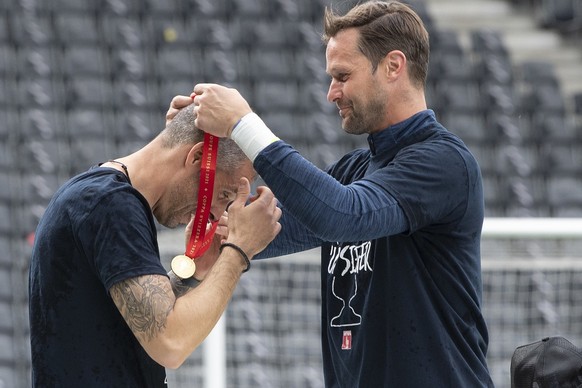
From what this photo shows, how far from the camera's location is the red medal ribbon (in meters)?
2.99

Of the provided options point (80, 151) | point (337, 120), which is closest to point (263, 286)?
point (80, 151)

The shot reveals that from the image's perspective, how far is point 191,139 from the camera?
118 inches

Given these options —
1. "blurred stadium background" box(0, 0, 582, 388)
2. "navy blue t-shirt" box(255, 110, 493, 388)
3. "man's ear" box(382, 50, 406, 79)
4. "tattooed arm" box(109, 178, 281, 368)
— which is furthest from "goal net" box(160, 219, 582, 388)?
"blurred stadium background" box(0, 0, 582, 388)

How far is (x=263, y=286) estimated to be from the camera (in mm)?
5688

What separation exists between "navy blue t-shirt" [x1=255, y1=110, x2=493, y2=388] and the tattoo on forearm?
0.38m

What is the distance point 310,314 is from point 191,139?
2.91 m

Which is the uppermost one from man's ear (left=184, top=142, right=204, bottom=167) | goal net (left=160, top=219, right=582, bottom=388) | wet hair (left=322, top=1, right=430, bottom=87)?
wet hair (left=322, top=1, right=430, bottom=87)

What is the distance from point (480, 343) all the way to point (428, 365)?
0.20 meters

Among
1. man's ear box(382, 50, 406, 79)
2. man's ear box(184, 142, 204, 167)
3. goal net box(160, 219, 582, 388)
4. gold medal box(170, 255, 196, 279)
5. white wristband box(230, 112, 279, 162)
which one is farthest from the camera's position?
goal net box(160, 219, 582, 388)

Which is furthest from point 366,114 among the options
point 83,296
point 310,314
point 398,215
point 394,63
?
point 310,314

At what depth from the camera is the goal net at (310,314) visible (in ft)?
17.4

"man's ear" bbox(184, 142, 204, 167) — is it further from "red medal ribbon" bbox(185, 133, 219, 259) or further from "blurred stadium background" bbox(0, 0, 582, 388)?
"blurred stadium background" bbox(0, 0, 582, 388)

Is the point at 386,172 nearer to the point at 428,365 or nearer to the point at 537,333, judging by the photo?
the point at 428,365

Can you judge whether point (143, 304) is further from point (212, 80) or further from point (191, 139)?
point (212, 80)
